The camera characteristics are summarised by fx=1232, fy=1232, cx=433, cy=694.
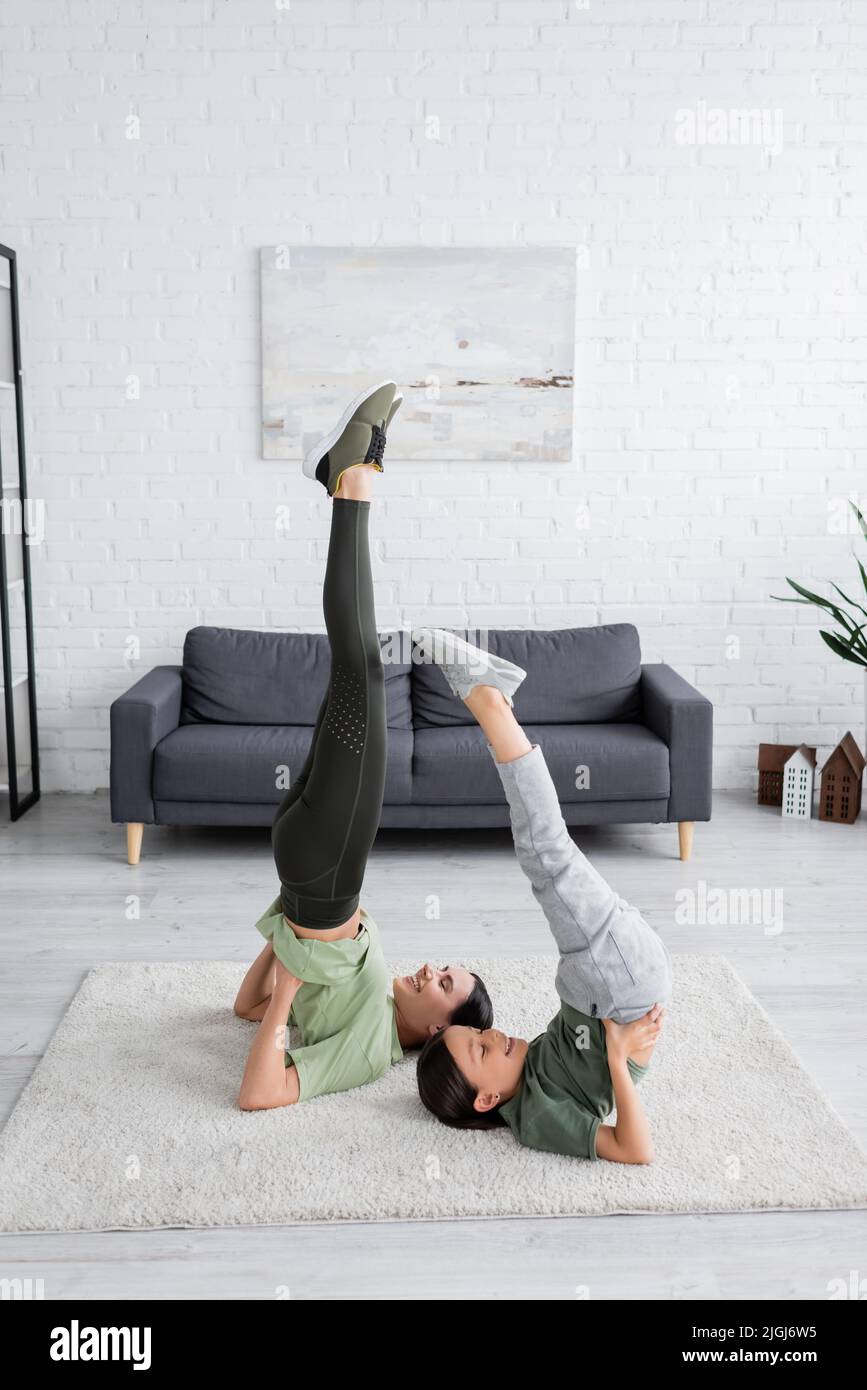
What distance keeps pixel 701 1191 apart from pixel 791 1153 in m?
0.23

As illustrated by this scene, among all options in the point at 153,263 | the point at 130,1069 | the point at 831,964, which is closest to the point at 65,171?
the point at 153,263

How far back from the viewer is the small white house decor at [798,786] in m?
4.62

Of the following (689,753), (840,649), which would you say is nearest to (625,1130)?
(689,753)

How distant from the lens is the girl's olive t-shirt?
226cm

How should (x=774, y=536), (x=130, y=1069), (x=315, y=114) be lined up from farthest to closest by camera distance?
(x=774, y=536) → (x=315, y=114) → (x=130, y=1069)

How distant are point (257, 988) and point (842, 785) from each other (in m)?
2.61

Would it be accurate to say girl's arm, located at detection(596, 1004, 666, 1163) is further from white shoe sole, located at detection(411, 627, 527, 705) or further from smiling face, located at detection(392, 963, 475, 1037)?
white shoe sole, located at detection(411, 627, 527, 705)

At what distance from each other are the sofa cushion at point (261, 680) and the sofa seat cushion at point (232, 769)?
32 cm

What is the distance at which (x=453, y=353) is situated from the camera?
15.3ft

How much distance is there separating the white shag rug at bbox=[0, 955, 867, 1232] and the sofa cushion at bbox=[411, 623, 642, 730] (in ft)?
5.54

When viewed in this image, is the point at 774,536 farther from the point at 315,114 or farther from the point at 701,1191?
the point at 701,1191

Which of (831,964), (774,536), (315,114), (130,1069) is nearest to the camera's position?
(130,1069)

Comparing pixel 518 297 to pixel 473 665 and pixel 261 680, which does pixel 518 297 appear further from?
pixel 473 665

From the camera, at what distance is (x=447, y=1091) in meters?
2.33
